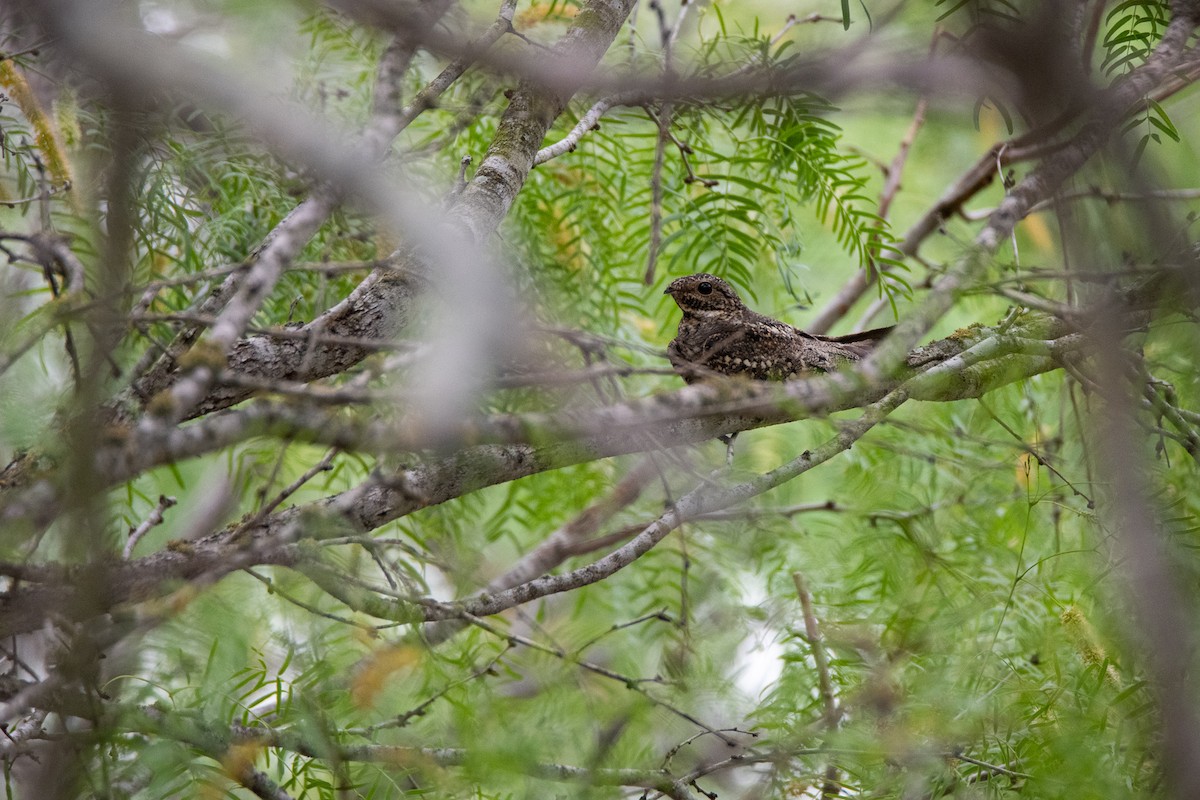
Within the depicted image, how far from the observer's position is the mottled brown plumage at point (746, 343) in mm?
2254

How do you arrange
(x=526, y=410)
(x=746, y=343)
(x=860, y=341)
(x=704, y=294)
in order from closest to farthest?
(x=526, y=410) < (x=746, y=343) < (x=860, y=341) < (x=704, y=294)

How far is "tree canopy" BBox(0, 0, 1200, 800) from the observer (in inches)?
39.6

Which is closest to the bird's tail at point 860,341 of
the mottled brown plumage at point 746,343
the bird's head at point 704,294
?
the mottled brown plumage at point 746,343

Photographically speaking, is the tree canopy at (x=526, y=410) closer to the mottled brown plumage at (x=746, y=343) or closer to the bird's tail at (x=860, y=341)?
the mottled brown plumage at (x=746, y=343)

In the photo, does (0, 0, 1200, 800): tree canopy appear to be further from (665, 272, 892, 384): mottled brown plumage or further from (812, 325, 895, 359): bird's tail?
(812, 325, 895, 359): bird's tail

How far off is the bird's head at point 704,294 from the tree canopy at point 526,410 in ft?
0.42

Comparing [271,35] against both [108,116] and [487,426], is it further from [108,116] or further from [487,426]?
[487,426]

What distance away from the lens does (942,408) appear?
3.17 m

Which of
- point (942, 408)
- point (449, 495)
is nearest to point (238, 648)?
point (449, 495)

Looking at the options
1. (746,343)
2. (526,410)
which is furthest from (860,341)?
(526,410)

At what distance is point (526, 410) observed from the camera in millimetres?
1508

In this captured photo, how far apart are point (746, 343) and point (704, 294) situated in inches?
12.4

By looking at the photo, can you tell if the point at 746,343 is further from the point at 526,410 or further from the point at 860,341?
the point at 526,410

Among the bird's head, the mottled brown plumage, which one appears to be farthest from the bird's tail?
the bird's head
